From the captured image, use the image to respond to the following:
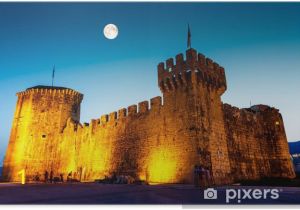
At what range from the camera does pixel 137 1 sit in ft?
25.2

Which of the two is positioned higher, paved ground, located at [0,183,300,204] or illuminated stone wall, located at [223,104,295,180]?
illuminated stone wall, located at [223,104,295,180]

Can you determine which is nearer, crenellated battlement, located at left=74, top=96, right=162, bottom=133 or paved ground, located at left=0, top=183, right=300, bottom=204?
paved ground, located at left=0, top=183, right=300, bottom=204

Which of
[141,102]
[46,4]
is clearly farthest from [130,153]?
[46,4]

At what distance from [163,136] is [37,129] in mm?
11604

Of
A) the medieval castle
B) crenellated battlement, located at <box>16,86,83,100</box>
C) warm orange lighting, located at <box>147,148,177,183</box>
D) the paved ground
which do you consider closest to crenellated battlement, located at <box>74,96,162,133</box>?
the medieval castle

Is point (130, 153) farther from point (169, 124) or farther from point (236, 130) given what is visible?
point (236, 130)

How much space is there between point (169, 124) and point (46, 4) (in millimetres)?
6880

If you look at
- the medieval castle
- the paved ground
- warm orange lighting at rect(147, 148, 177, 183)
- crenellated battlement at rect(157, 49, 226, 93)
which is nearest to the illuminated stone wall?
the medieval castle

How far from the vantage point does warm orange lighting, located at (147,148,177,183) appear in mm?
10914

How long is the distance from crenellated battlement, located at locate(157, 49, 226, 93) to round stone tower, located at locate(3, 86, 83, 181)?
10.4m
